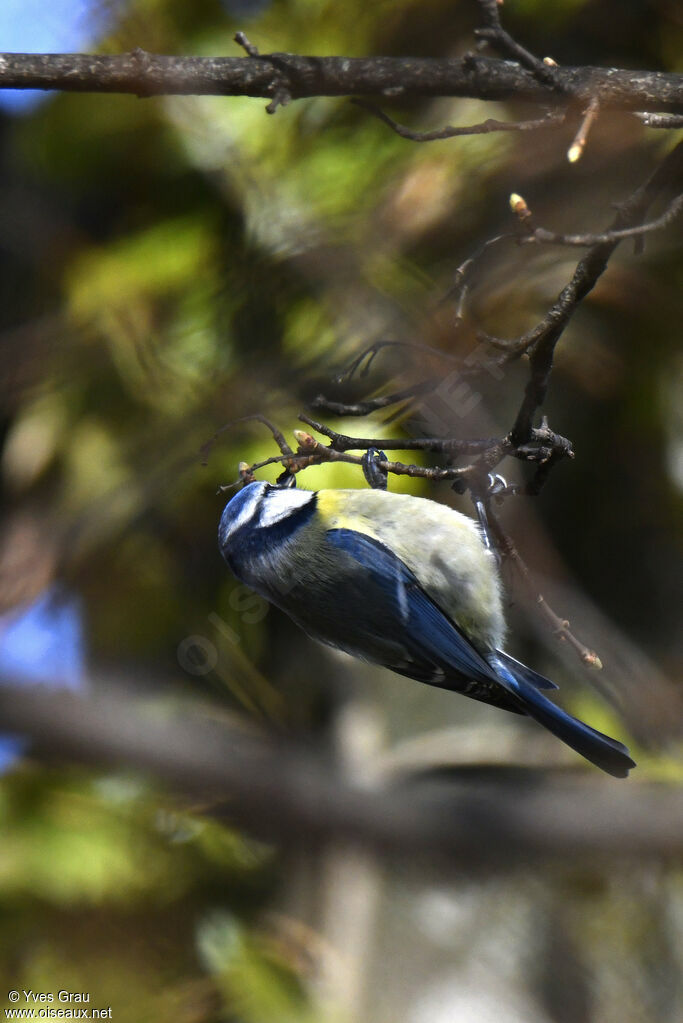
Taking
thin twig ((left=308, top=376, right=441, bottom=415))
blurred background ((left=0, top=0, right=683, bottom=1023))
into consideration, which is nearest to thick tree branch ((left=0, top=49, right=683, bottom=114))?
thin twig ((left=308, top=376, right=441, bottom=415))

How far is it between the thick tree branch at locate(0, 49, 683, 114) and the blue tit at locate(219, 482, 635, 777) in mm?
580

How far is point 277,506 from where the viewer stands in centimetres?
165

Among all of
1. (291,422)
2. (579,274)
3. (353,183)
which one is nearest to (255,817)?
(579,274)

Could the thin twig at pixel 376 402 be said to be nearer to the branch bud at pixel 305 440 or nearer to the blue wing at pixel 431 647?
the branch bud at pixel 305 440

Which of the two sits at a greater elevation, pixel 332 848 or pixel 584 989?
pixel 332 848

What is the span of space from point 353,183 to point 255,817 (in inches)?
104

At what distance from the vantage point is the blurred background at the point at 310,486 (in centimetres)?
289

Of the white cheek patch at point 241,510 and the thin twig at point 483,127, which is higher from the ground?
the thin twig at point 483,127

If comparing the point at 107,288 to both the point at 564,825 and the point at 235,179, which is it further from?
the point at 564,825

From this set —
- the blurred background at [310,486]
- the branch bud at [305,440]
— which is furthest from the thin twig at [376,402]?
the blurred background at [310,486]

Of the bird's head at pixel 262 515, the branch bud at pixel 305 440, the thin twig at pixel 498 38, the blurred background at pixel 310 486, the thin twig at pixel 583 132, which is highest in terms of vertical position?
the thin twig at pixel 498 38

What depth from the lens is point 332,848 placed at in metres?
0.61

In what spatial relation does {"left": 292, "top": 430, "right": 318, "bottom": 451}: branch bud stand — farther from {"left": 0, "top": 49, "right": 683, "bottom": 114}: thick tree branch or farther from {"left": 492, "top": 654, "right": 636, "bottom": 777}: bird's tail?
{"left": 492, "top": 654, "right": 636, "bottom": 777}: bird's tail

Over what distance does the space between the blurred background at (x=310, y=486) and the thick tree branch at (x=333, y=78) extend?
1279mm
